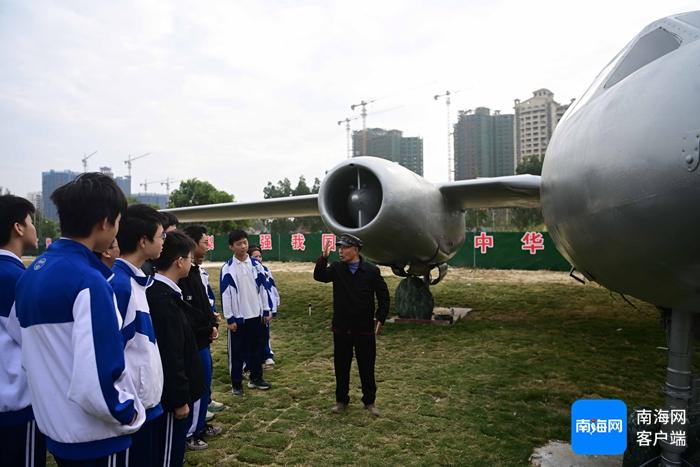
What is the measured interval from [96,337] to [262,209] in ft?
28.3

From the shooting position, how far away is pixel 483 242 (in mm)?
19328

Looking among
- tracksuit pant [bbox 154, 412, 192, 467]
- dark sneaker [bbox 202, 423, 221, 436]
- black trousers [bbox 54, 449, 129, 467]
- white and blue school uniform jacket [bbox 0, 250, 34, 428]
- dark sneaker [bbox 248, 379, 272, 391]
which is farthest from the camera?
dark sneaker [bbox 248, 379, 272, 391]

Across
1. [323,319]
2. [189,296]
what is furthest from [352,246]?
[323,319]

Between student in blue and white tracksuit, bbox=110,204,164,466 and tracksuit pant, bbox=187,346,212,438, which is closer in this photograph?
student in blue and white tracksuit, bbox=110,204,164,466

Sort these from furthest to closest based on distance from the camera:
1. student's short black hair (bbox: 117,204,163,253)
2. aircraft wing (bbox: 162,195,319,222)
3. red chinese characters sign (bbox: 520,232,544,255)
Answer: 1. red chinese characters sign (bbox: 520,232,544,255)
2. aircraft wing (bbox: 162,195,319,222)
3. student's short black hair (bbox: 117,204,163,253)

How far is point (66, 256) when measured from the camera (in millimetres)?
1745

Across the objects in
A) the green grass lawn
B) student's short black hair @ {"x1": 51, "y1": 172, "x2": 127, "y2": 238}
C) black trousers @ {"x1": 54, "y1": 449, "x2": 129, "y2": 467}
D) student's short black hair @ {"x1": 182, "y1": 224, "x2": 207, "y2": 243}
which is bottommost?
the green grass lawn

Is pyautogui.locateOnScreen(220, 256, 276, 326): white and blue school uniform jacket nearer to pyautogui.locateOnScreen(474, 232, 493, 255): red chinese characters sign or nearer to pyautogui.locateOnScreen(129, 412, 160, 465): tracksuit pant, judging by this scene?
pyautogui.locateOnScreen(129, 412, 160, 465): tracksuit pant

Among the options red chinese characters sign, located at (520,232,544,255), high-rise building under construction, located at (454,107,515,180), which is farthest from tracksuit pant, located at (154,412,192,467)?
high-rise building under construction, located at (454,107,515,180)

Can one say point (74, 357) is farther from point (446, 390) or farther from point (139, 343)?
point (446, 390)

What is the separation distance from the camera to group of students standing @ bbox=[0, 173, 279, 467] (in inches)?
65.9

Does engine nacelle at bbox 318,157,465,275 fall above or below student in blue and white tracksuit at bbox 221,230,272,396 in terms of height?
above

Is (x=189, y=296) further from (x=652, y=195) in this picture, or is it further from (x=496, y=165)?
(x=496, y=165)

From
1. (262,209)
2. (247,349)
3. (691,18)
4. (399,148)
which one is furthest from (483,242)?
(399,148)
